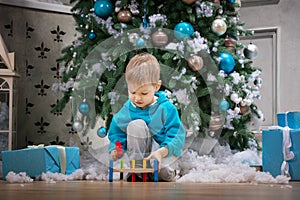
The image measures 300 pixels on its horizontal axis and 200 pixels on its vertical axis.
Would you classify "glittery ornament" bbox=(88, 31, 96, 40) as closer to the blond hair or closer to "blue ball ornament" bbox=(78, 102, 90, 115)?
"blue ball ornament" bbox=(78, 102, 90, 115)

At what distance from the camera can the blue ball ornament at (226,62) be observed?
3619 mm

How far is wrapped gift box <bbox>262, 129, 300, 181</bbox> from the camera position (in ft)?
9.20

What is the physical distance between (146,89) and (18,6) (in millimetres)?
2209

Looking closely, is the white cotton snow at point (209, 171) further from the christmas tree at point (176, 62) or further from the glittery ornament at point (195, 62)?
the glittery ornament at point (195, 62)

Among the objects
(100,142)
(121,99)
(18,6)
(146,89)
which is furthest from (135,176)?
(18,6)

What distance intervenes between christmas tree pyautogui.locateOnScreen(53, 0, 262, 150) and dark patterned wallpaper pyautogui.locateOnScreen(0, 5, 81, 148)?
772 mm

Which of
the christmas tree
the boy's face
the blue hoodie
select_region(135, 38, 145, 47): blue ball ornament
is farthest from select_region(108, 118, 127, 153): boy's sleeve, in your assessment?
select_region(135, 38, 145, 47): blue ball ornament

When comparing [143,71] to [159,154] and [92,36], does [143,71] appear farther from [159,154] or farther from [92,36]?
[92,36]

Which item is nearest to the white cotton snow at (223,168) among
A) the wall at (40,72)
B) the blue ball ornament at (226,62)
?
the blue ball ornament at (226,62)

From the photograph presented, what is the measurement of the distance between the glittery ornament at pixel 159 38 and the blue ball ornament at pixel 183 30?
75mm

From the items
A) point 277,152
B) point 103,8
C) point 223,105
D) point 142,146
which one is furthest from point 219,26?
point 142,146

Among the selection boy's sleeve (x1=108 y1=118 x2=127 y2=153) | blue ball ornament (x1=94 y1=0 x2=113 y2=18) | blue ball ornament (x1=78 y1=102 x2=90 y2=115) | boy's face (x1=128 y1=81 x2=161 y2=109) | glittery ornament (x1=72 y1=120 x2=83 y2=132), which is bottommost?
boy's sleeve (x1=108 y1=118 x2=127 y2=153)

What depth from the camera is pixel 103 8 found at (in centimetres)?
369

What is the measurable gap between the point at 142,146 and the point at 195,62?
94 cm
